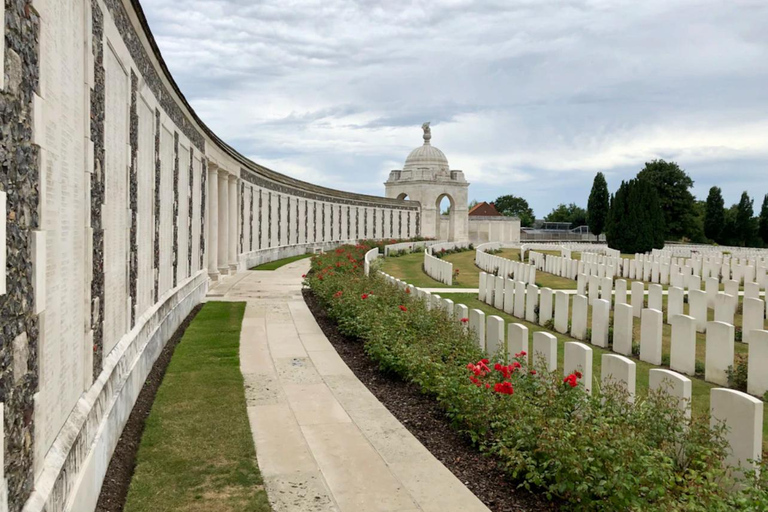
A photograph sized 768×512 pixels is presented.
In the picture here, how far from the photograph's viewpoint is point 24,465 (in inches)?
133

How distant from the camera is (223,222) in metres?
22.1

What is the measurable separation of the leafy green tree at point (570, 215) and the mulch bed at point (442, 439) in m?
88.1

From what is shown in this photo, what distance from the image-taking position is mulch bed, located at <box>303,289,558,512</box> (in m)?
4.95

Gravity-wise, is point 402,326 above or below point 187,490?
above

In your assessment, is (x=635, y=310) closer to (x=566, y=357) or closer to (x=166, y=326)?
(x=566, y=357)

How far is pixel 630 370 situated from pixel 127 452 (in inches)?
181

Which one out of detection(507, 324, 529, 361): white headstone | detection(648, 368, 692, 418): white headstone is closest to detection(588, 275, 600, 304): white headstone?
detection(507, 324, 529, 361): white headstone

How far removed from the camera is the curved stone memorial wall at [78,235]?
10.7 feet

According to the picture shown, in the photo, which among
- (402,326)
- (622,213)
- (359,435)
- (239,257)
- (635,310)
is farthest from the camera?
(622,213)

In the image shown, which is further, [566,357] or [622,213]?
[622,213]

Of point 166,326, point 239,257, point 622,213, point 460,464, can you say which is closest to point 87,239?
point 460,464

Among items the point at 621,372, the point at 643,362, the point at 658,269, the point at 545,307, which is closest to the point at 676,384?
the point at 621,372

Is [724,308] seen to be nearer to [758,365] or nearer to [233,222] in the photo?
[758,365]

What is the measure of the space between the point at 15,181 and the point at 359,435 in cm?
410
